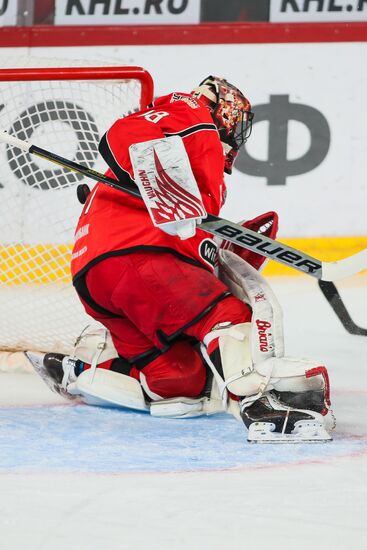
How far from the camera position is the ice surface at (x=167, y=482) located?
5.03ft

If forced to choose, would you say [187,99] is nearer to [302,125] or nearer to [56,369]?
[56,369]

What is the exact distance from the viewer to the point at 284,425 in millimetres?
2119

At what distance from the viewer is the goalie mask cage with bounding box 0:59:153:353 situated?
2984mm

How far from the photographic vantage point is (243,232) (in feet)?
7.43

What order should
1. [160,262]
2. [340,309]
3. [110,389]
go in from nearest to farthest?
[160,262] < [110,389] < [340,309]

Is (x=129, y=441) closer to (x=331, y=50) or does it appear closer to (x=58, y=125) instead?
(x=58, y=125)

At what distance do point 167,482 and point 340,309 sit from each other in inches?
52.7

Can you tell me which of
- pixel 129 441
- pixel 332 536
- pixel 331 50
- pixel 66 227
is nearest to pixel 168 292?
pixel 129 441

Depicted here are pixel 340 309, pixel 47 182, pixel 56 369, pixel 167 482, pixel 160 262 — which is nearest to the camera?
pixel 167 482

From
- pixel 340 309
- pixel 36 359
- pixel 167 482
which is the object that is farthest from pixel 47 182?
pixel 167 482

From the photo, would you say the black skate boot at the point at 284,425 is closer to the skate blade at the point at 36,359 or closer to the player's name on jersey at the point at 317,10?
the skate blade at the point at 36,359

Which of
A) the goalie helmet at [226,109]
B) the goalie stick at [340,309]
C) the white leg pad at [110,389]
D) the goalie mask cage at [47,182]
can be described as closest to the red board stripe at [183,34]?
the goalie mask cage at [47,182]

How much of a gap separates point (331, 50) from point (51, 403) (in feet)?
6.92

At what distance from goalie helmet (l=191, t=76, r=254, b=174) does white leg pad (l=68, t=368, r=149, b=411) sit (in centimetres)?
58
